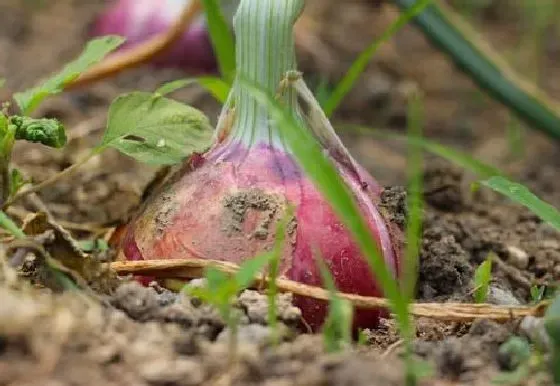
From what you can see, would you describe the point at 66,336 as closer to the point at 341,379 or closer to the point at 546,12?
the point at 341,379

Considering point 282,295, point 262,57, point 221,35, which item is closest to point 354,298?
point 282,295

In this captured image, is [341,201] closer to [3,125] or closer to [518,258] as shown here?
[3,125]

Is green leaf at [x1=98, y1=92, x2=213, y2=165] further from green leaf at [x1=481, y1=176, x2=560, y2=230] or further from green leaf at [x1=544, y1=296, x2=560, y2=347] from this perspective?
green leaf at [x1=544, y1=296, x2=560, y2=347]

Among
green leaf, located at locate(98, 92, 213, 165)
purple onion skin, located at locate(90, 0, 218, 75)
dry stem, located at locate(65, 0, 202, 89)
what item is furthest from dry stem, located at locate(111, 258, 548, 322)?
purple onion skin, located at locate(90, 0, 218, 75)

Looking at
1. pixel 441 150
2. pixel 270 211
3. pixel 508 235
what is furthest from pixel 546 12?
pixel 270 211

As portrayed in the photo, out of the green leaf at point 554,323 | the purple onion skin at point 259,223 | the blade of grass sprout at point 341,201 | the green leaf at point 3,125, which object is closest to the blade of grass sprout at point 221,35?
the purple onion skin at point 259,223
